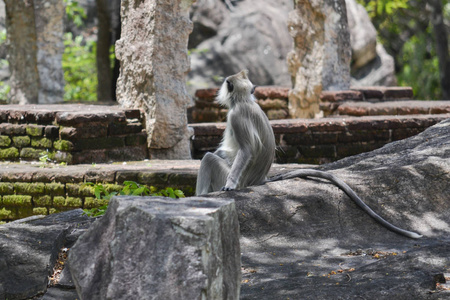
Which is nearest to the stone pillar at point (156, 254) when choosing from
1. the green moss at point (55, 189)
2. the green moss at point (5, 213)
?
the green moss at point (55, 189)

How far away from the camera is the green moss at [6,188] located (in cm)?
738

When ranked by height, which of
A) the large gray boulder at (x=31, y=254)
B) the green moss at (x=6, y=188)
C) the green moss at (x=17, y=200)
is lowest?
the green moss at (x=17, y=200)

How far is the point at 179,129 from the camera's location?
27.9 ft

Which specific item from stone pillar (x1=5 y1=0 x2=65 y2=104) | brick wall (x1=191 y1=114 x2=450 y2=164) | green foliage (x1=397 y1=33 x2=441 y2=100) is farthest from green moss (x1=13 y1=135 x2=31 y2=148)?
green foliage (x1=397 y1=33 x2=441 y2=100)

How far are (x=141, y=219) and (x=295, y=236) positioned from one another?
206 centimetres

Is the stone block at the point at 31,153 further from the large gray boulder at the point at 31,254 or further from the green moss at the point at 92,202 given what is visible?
the large gray boulder at the point at 31,254

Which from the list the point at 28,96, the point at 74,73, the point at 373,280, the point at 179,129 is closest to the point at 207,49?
the point at 74,73

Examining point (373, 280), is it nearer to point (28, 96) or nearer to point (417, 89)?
point (28, 96)

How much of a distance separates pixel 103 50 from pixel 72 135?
19.5 feet

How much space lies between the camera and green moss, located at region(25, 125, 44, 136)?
8.07 metres

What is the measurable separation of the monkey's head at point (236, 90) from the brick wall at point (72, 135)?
2.34 meters

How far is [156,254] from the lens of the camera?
3.06 m

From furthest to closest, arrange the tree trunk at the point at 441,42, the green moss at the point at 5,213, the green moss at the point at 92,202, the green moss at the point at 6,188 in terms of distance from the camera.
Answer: the tree trunk at the point at 441,42 → the green moss at the point at 5,213 → the green moss at the point at 6,188 → the green moss at the point at 92,202

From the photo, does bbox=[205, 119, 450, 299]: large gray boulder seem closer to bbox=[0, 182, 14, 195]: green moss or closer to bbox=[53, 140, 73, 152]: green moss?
bbox=[53, 140, 73, 152]: green moss
